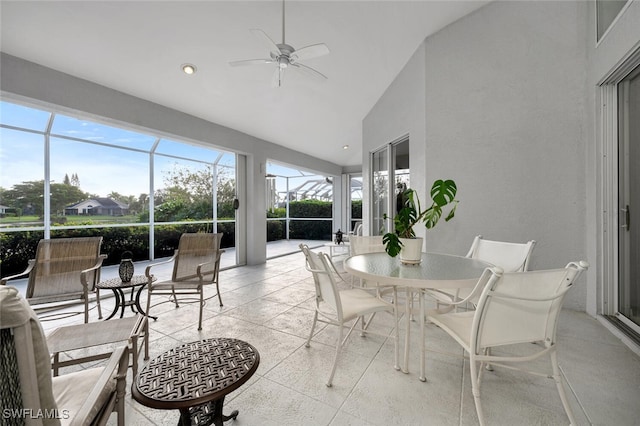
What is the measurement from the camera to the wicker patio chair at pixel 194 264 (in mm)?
2967

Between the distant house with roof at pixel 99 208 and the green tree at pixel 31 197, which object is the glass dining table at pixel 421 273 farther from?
the distant house with roof at pixel 99 208

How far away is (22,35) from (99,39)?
0.62 metres

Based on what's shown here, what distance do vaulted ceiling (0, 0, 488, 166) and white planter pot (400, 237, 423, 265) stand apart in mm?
2571

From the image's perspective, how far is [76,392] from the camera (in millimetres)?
1180

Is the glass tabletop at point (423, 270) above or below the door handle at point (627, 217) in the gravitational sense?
below

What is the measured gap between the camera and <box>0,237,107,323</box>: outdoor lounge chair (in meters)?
2.53

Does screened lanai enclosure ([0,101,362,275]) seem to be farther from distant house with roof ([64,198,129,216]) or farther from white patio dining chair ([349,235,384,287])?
white patio dining chair ([349,235,384,287])

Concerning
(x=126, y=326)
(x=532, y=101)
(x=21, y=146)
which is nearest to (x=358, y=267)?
(x=126, y=326)

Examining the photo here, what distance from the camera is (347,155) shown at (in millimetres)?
8398

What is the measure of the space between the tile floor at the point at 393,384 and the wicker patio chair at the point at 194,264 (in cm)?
41

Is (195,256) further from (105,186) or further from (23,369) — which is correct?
(105,186)

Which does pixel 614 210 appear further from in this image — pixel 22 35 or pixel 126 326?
pixel 22 35

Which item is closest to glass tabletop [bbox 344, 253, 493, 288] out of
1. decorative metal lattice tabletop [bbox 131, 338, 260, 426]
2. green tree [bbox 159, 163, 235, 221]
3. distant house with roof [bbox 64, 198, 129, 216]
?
decorative metal lattice tabletop [bbox 131, 338, 260, 426]

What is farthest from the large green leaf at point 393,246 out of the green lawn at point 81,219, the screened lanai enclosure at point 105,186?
the green lawn at point 81,219
